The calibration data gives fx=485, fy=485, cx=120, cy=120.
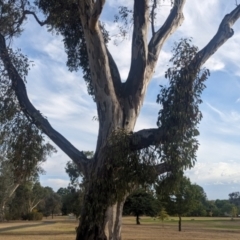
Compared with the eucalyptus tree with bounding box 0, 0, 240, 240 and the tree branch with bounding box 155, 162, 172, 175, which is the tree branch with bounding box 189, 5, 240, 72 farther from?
the tree branch with bounding box 155, 162, 172, 175

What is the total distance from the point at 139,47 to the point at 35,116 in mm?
2824

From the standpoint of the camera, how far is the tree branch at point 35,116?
10.5 m

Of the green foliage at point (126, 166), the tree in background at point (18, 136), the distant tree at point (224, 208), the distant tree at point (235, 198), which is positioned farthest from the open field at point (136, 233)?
the distant tree at point (235, 198)

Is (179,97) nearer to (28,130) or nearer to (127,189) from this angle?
(127,189)

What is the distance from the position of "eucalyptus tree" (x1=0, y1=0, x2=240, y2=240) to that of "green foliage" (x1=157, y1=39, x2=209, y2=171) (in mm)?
18

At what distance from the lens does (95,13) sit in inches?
385

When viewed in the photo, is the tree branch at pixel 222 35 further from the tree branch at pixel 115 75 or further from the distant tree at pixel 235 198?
the distant tree at pixel 235 198

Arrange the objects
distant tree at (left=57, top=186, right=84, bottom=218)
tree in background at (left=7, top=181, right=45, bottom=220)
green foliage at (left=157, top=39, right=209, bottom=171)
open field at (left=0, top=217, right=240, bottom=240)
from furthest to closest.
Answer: tree in background at (left=7, top=181, right=45, bottom=220) < open field at (left=0, top=217, right=240, bottom=240) < distant tree at (left=57, top=186, right=84, bottom=218) < green foliage at (left=157, top=39, right=209, bottom=171)

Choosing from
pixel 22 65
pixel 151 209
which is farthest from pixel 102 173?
pixel 151 209

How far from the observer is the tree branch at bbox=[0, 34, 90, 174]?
10531mm

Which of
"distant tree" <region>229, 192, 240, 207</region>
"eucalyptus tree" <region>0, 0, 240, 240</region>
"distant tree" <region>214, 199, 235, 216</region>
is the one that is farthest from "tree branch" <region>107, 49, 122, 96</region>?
"distant tree" <region>229, 192, 240, 207</region>

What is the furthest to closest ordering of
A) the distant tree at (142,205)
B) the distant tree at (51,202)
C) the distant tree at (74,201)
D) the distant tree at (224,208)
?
the distant tree at (224,208), the distant tree at (51,202), the distant tree at (142,205), the distant tree at (74,201)

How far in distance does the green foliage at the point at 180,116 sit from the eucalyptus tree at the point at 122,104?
0.02 m

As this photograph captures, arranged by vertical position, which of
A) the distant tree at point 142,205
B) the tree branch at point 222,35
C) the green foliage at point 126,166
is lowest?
the green foliage at point 126,166
